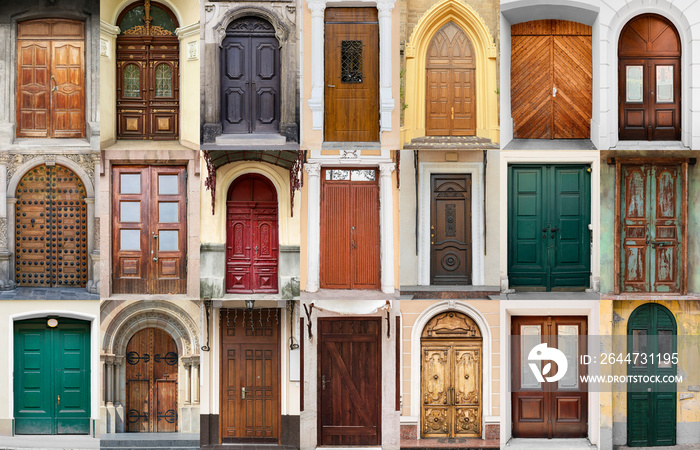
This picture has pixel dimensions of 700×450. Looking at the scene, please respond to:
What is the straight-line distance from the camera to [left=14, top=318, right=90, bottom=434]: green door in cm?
977

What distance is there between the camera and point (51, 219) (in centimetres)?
978

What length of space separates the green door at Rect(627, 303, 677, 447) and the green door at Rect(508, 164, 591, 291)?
1124mm

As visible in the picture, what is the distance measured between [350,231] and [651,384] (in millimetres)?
4819

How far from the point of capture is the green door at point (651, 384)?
982cm

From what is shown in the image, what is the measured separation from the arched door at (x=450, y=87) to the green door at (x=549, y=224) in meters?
1.00

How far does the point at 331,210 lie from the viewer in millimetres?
9766

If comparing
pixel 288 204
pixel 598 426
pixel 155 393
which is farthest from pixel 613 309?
pixel 155 393

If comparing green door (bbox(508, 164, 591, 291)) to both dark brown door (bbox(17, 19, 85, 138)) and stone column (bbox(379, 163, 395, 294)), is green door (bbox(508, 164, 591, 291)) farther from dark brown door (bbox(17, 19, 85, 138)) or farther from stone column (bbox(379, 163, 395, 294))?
dark brown door (bbox(17, 19, 85, 138))

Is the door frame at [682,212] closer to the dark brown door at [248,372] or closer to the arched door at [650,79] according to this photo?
the arched door at [650,79]

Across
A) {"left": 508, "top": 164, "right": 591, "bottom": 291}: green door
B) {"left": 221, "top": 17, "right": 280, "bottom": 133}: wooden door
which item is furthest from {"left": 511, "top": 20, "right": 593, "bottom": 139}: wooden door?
{"left": 221, "top": 17, "right": 280, "bottom": 133}: wooden door

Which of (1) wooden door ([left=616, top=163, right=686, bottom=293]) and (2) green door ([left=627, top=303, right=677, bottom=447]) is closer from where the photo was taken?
(1) wooden door ([left=616, top=163, right=686, bottom=293])

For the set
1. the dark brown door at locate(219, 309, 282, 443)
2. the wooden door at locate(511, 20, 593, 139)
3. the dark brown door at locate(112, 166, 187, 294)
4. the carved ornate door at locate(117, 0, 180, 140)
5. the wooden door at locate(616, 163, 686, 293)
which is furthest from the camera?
the dark brown door at locate(219, 309, 282, 443)

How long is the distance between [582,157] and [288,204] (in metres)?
4.11

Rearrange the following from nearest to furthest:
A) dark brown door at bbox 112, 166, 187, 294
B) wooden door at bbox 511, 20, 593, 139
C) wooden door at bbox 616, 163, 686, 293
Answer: dark brown door at bbox 112, 166, 187, 294
wooden door at bbox 616, 163, 686, 293
wooden door at bbox 511, 20, 593, 139
